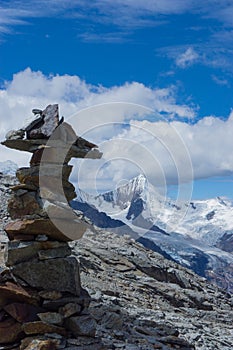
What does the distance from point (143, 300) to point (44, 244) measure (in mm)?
16841

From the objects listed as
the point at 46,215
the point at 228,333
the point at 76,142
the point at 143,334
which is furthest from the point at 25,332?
the point at 228,333

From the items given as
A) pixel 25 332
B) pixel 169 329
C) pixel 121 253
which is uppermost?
pixel 121 253

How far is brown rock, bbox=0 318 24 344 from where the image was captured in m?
21.4

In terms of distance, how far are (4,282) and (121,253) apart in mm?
28243

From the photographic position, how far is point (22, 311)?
21797 mm

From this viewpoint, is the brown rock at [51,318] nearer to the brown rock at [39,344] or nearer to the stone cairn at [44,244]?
the stone cairn at [44,244]

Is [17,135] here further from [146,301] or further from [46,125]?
[146,301]

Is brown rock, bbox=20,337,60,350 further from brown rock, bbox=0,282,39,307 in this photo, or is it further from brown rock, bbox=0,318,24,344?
brown rock, bbox=0,282,39,307

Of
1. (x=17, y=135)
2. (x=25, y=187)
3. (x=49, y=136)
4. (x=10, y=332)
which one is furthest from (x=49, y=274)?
(x=17, y=135)

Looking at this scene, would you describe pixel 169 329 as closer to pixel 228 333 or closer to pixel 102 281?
pixel 228 333

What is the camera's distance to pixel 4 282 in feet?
74.3

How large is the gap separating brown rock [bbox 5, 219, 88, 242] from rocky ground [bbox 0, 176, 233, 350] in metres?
4.37

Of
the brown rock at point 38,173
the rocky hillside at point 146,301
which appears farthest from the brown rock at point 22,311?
the brown rock at point 38,173

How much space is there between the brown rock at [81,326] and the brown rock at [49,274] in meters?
1.31
